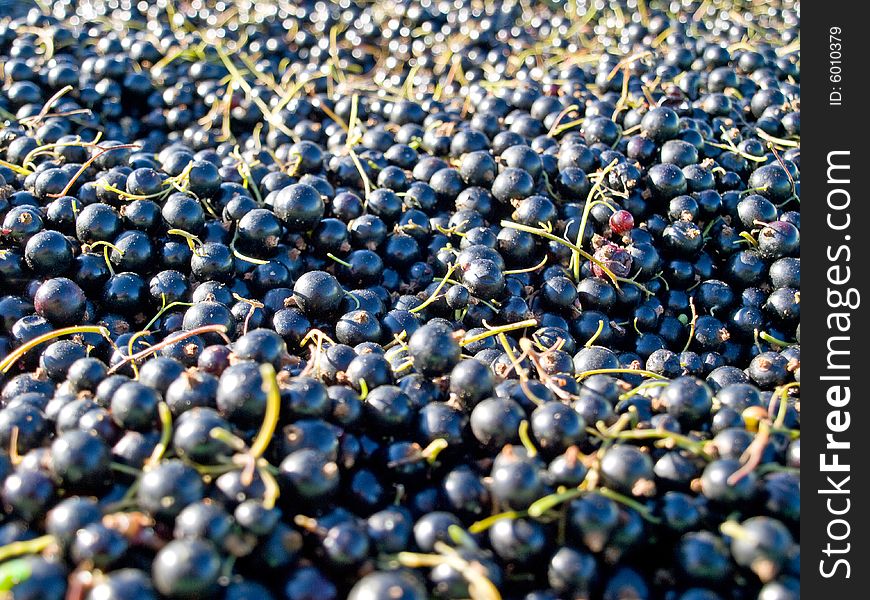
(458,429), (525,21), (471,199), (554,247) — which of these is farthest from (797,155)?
(525,21)

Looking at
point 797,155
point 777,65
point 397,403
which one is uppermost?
point 777,65

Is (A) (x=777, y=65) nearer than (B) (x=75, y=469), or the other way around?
(B) (x=75, y=469)

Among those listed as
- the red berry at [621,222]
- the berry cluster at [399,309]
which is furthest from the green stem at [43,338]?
the red berry at [621,222]

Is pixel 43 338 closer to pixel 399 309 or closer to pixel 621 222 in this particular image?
pixel 399 309
